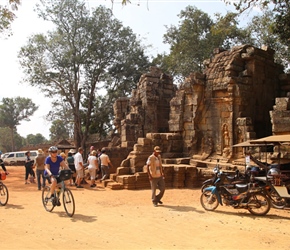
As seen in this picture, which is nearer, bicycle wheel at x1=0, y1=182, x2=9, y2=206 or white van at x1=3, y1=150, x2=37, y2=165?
bicycle wheel at x1=0, y1=182, x2=9, y2=206

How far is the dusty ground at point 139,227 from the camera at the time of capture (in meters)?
5.76

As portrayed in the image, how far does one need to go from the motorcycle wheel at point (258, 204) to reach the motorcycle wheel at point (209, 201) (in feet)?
2.76

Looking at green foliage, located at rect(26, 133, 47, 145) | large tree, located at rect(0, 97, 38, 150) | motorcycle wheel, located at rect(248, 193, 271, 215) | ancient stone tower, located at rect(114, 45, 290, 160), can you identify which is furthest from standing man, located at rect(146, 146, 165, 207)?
green foliage, located at rect(26, 133, 47, 145)

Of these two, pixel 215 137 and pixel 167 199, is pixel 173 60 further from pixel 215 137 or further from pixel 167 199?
pixel 167 199

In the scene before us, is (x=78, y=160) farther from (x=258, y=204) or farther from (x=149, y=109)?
(x=149, y=109)

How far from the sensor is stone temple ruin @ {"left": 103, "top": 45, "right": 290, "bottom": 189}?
14398mm

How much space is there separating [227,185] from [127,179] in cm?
544

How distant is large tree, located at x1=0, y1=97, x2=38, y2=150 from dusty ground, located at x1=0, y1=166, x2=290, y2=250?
1782 inches

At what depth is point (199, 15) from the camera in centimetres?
2714

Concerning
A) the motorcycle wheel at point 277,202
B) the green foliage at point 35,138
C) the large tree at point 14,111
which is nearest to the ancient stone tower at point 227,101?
the motorcycle wheel at point 277,202

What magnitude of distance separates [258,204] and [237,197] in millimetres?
524

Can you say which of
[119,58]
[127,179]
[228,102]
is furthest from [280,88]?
[119,58]

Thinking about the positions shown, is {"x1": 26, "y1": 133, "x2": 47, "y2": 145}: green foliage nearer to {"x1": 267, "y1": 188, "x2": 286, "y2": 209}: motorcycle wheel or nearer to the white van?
the white van

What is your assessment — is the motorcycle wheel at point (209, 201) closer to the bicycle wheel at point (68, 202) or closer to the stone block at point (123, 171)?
the bicycle wheel at point (68, 202)
